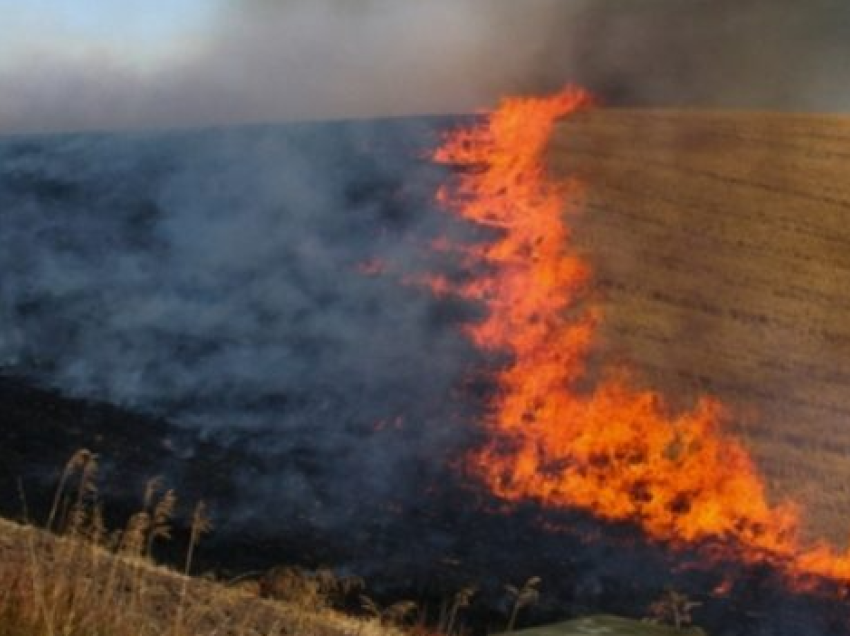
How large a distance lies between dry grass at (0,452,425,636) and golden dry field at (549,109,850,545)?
4.40 m

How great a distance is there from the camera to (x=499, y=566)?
9594 mm

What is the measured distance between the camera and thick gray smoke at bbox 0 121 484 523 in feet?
37.0

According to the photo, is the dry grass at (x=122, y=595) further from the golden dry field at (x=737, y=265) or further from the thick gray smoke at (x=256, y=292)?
the golden dry field at (x=737, y=265)

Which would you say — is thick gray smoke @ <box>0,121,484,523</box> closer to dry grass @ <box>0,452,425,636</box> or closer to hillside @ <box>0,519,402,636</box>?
dry grass @ <box>0,452,425,636</box>

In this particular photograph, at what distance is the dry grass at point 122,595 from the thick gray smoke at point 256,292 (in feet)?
5.90

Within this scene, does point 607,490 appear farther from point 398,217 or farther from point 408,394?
point 398,217

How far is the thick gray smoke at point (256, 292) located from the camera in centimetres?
1127

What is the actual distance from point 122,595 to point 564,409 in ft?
21.6

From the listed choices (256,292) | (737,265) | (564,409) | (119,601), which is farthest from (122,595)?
(737,265)

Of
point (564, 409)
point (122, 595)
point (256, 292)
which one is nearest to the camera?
point (122, 595)

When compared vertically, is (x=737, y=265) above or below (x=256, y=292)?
above

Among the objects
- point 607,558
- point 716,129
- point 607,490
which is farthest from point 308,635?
point 716,129

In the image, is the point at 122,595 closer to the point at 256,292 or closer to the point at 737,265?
A: the point at 256,292

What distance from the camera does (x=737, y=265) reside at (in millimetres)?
11914
